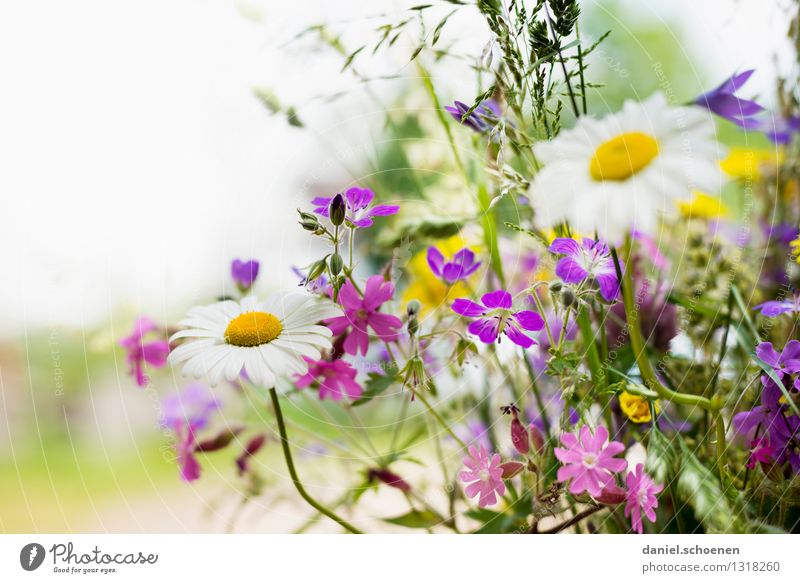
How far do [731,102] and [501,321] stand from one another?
16 cm

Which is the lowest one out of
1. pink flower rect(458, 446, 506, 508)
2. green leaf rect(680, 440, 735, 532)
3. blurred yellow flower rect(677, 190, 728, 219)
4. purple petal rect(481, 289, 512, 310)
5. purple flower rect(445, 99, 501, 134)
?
green leaf rect(680, 440, 735, 532)

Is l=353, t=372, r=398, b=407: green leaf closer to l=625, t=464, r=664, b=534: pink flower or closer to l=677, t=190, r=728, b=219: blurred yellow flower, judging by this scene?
l=625, t=464, r=664, b=534: pink flower

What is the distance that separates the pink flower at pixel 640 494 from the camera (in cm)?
32

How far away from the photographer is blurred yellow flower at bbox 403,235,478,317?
0.39 meters

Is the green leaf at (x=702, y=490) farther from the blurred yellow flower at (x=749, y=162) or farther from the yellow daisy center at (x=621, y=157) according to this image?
the blurred yellow flower at (x=749, y=162)

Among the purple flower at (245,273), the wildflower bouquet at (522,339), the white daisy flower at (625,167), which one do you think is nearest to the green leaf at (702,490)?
the wildflower bouquet at (522,339)

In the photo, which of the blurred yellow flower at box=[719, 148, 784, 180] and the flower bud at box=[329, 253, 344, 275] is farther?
the blurred yellow flower at box=[719, 148, 784, 180]

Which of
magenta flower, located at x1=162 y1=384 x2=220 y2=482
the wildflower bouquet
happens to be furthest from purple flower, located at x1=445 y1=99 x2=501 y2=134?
magenta flower, located at x1=162 y1=384 x2=220 y2=482

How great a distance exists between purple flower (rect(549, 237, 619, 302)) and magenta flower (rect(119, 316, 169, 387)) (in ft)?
0.68

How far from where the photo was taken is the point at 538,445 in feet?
1.08

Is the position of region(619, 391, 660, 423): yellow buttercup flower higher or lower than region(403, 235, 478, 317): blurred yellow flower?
lower
